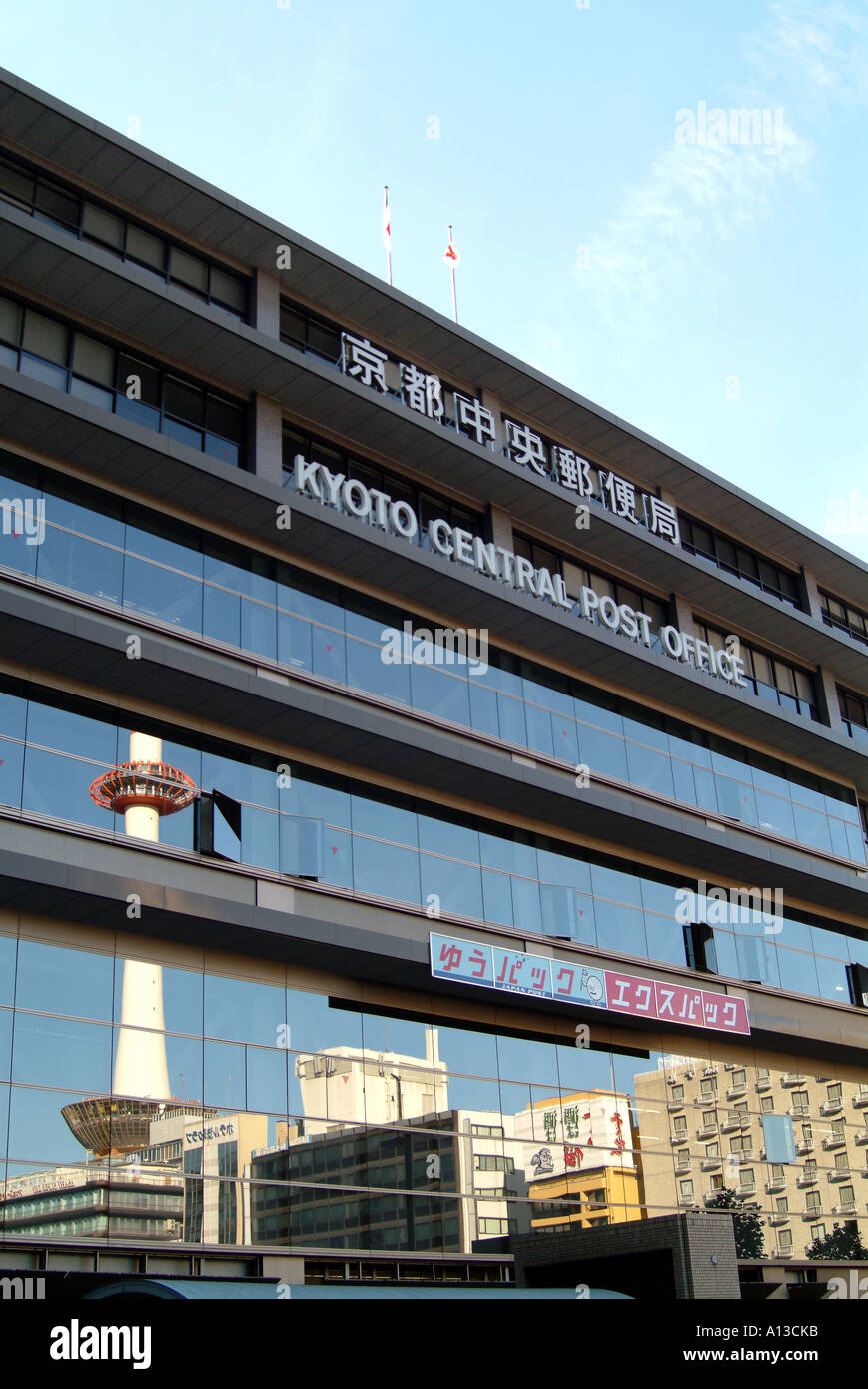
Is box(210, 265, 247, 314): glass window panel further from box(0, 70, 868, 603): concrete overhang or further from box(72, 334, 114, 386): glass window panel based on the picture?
box(72, 334, 114, 386): glass window panel

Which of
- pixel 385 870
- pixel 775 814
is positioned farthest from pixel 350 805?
pixel 775 814

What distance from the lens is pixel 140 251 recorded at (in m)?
30.0

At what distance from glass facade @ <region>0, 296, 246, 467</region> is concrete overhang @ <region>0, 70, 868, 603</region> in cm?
347

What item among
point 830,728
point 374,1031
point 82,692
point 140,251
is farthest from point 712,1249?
point 140,251

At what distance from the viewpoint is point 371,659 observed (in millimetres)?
30844

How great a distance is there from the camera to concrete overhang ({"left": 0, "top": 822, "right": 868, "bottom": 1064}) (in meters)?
23.4

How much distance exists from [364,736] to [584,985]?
25.8 ft

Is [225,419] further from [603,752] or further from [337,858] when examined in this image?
[603,752]

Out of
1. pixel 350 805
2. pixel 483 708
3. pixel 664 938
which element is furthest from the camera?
pixel 664 938

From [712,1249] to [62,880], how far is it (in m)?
14.4

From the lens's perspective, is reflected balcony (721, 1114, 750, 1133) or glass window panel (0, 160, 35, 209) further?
reflected balcony (721, 1114, 750, 1133)

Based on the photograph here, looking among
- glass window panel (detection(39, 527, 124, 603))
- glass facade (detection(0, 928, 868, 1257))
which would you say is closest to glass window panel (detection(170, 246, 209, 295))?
glass window panel (detection(39, 527, 124, 603))

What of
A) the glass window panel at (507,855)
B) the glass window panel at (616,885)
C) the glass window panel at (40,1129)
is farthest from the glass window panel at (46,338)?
the glass window panel at (616,885)

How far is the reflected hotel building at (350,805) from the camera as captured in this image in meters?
24.3
